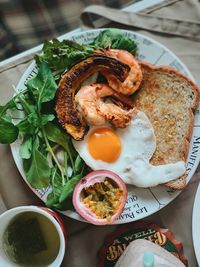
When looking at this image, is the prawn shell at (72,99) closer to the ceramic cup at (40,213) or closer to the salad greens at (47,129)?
the salad greens at (47,129)

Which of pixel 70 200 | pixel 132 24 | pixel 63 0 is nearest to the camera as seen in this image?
pixel 70 200

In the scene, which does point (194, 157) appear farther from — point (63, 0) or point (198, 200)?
point (63, 0)

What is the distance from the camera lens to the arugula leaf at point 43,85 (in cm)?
145

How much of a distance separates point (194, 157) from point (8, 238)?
22.1 inches

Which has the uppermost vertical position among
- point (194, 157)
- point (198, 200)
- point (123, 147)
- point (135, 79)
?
point (135, 79)

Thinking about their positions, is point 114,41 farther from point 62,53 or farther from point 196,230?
point 196,230

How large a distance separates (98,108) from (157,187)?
0.28 metres

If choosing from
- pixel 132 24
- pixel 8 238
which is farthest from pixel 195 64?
pixel 8 238

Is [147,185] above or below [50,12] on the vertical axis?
below

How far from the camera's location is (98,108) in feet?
4.80

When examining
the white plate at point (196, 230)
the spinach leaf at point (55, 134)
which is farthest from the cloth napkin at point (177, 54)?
the spinach leaf at point (55, 134)

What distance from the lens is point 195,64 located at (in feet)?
5.41

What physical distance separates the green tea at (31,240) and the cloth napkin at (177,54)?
3.6 inches

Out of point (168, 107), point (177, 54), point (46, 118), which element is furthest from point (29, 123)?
point (177, 54)
